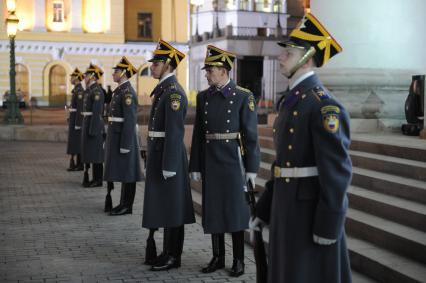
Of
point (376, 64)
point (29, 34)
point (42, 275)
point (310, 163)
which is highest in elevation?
point (29, 34)

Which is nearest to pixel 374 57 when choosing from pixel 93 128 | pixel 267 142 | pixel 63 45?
pixel 267 142

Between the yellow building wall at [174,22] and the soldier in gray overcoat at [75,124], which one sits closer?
the soldier in gray overcoat at [75,124]

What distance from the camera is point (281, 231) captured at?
4.33 meters

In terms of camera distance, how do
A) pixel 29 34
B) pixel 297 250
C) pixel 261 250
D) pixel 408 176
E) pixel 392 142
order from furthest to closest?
1. pixel 29 34
2. pixel 392 142
3. pixel 408 176
4. pixel 261 250
5. pixel 297 250

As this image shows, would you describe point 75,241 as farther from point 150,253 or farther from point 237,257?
point 237,257

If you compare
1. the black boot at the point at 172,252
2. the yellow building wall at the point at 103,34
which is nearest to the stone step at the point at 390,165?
the black boot at the point at 172,252

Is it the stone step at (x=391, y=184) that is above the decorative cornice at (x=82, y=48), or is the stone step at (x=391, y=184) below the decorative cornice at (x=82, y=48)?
below

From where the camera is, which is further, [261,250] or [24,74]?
[24,74]

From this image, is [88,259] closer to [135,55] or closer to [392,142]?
[392,142]

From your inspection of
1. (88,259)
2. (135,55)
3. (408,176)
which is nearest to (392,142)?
(408,176)

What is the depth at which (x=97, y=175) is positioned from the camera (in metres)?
12.7

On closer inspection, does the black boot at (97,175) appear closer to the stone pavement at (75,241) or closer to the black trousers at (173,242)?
the stone pavement at (75,241)

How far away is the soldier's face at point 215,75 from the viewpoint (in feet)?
21.9

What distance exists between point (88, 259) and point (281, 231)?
3563 millimetres
